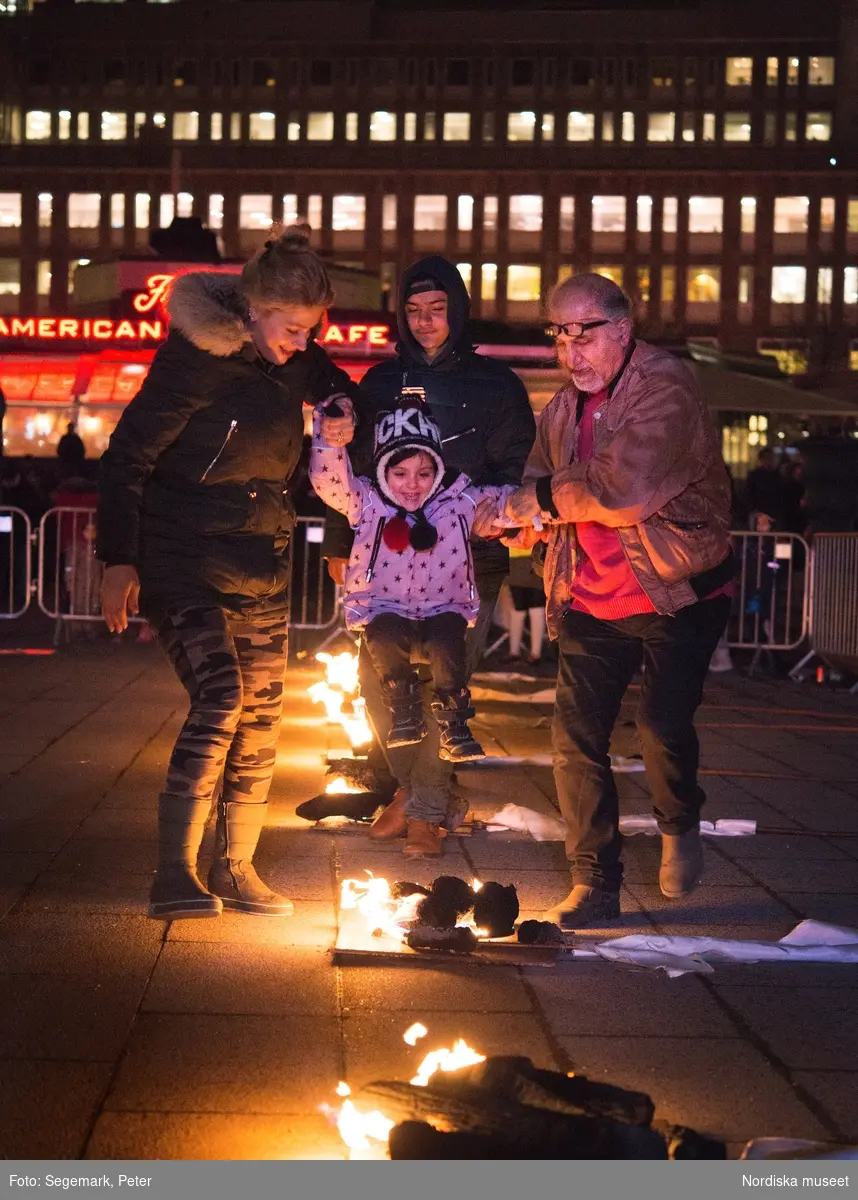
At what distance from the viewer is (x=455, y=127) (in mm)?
97875

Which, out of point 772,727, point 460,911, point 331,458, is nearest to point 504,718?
point 772,727

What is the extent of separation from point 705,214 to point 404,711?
93669mm

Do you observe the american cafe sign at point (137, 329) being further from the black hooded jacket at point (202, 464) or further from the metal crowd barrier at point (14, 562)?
the black hooded jacket at point (202, 464)

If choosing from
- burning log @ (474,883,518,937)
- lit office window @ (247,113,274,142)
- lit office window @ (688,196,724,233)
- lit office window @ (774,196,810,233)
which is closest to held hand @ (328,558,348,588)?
burning log @ (474,883,518,937)

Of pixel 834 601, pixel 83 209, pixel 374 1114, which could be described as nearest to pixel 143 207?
pixel 83 209

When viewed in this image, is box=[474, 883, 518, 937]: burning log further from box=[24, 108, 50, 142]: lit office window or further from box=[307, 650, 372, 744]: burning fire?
box=[24, 108, 50, 142]: lit office window

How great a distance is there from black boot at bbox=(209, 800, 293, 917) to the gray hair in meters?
1.75

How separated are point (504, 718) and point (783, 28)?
9673 cm

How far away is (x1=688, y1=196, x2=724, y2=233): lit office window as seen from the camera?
95.6m

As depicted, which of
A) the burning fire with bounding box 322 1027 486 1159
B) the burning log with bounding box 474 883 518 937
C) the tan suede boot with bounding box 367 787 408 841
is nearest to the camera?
the burning fire with bounding box 322 1027 486 1159

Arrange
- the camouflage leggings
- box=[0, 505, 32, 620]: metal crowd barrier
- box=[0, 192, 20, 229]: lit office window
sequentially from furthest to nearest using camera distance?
box=[0, 192, 20, 229]: lit office window
box=[0, 505, 32, 620]: metal crowd barrier
the camouflage leggings

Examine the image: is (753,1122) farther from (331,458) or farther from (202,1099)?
(331,458)

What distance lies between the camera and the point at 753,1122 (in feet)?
11.0

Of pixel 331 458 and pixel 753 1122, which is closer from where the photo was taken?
pixel 753 1122
